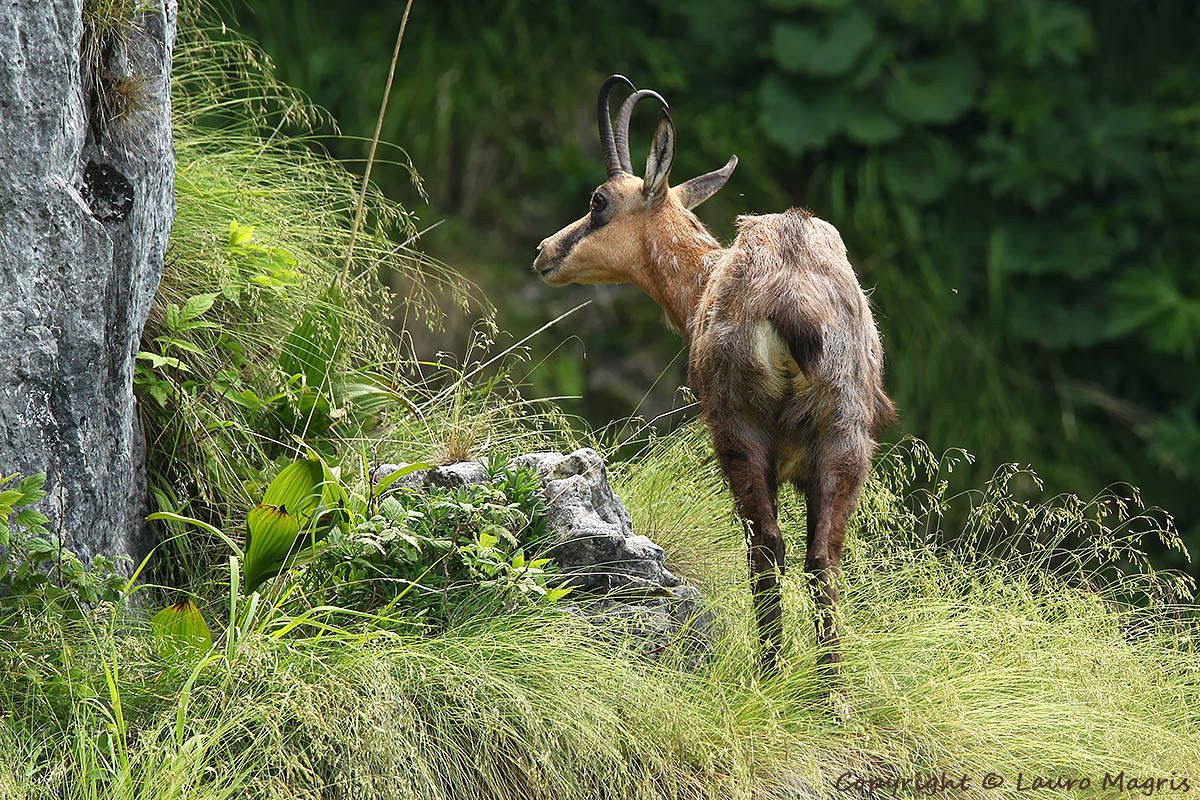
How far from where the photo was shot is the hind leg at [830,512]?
3.65m

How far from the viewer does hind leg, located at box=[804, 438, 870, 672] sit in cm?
365

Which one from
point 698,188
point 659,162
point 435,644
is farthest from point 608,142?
point 435,644

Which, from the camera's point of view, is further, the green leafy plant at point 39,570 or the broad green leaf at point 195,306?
the broad green leaf at point 195,306

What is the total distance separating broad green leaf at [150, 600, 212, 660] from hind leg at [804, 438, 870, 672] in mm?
1653

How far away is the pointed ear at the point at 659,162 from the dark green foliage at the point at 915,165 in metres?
3.57

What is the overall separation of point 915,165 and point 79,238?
684 cm

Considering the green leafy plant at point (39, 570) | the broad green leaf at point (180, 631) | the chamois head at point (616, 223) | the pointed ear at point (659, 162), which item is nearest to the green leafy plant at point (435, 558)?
the broad green leaf at point (180, 631)

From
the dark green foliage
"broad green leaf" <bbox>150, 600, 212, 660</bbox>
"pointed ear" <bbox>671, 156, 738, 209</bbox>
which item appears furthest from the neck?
the dark green foliage

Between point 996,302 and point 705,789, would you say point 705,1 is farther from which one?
point 705,789

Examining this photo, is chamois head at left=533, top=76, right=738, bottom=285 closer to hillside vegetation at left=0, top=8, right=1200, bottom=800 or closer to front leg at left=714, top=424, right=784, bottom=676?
hillside vegetation at left=0, top=8, right=1200, bottom=800

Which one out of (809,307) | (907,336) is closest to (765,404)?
(809,307)

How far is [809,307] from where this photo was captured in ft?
11.9

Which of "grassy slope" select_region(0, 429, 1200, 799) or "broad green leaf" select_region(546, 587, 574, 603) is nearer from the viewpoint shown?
"grassy slope" select_region(0, 429, 1200, 799)

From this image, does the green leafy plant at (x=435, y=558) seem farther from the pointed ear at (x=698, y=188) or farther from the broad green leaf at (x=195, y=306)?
the pointed ear at (x=698, y=188)
